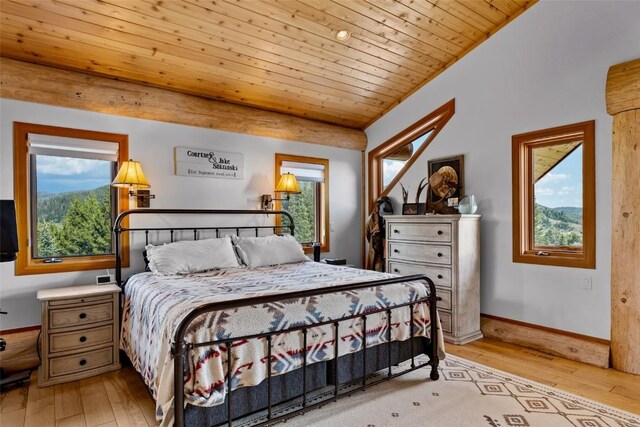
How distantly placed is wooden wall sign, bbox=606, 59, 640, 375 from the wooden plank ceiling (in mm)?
1342

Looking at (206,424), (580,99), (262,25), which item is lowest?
(206,424)

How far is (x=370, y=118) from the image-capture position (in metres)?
5.34

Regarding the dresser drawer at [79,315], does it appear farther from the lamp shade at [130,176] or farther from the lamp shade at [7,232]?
the lamp shade at [130,176]

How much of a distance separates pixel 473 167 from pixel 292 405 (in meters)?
3.13

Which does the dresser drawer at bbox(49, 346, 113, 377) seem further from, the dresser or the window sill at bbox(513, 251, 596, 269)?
the window sill at bbox(513, 251, 596, 269)

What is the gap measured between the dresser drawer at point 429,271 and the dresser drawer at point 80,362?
295 cm

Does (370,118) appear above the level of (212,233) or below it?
above

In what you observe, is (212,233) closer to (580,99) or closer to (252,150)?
(252,150)

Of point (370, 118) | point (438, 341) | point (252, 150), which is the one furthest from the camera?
point (370, 118)

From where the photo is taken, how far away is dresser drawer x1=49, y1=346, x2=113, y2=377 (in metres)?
2.79

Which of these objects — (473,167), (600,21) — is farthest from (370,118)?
(600,21)

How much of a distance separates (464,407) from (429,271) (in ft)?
5.48

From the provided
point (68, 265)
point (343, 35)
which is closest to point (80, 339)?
point (68, 265)

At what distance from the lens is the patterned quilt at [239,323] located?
183 cm
